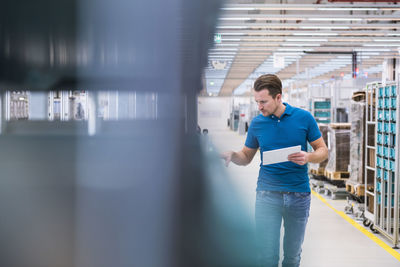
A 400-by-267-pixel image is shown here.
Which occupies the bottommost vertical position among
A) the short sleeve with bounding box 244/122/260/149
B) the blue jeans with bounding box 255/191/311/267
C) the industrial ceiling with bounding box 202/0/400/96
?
the blue jeans with bounding box 255/191/311/267

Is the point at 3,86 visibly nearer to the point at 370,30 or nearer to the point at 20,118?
the point at 20,118

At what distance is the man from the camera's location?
7.31ft

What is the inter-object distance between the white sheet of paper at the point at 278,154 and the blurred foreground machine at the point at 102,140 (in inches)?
19.9

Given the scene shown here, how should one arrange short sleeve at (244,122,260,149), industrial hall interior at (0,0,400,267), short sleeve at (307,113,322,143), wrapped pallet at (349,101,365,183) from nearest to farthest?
industrial hall interior at (0,0,400,267), short sleeve at (307,113,322,143), short sleeve at (244,122,260,149), wrapped pallet at (349,101,365,183)

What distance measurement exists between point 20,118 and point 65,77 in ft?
0.69

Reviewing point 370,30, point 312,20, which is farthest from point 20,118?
point 370,30

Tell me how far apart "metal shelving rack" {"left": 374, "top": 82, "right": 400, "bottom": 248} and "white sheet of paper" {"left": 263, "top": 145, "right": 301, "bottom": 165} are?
6.31ft

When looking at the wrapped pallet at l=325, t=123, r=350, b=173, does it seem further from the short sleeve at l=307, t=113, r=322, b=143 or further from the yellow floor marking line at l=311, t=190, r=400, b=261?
the short sleeve at l=307, t=113, r=322, b=143

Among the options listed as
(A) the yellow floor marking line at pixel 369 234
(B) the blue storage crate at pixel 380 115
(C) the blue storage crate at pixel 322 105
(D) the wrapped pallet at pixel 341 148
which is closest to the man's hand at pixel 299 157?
(A) the yellow floor marking line at pixel 369 234

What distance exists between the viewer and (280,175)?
224cm

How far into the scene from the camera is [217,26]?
1617 mm

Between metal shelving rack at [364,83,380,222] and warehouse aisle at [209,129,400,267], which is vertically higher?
metal shelving rack at [364,83,380,222]

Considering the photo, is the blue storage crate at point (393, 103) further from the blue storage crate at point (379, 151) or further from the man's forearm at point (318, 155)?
the man's forearm at point (318, 155)

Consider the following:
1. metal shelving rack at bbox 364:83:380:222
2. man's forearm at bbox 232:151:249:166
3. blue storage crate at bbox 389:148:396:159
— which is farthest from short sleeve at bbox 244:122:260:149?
metal shelving rack at bbox 364:83:380:222
